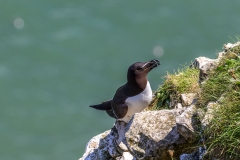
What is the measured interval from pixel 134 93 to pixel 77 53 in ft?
27.0

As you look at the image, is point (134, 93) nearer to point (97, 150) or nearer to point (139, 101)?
point (139, 101)

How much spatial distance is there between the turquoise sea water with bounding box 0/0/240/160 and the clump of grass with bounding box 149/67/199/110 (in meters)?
5.92

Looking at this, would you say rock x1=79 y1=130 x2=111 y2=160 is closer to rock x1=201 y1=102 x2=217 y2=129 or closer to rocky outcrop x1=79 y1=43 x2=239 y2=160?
rocky outcrop x1=79 y1=43 x2=239 y2=160

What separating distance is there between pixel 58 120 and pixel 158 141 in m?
9.13

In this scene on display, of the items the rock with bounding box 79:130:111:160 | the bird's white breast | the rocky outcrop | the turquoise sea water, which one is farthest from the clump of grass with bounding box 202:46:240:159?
the turquoise sea water

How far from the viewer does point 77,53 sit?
53.8 feet

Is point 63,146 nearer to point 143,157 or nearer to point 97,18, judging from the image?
point 97,18

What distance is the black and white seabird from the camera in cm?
812

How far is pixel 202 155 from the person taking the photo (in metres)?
5.61

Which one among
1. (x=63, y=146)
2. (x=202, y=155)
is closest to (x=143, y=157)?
(x=202, y=155)

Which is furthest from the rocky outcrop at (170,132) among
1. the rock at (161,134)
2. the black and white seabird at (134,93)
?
the black and white seabird at (134,93)

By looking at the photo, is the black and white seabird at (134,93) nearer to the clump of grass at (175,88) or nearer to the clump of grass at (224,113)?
the clump of grass at (175,88)

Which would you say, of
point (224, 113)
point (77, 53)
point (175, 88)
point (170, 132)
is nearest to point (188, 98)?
point (175, 88)

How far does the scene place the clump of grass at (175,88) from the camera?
27.2 feet
